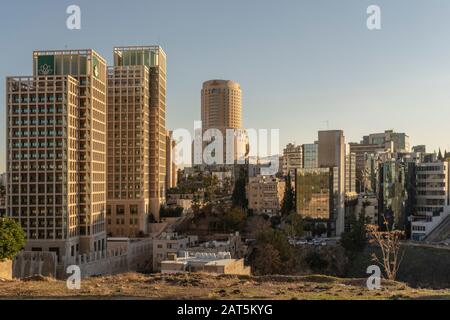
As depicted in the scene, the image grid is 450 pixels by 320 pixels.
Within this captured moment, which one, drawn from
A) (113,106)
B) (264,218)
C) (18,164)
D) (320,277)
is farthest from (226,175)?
(320,277)

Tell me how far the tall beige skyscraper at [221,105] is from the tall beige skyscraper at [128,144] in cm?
10807

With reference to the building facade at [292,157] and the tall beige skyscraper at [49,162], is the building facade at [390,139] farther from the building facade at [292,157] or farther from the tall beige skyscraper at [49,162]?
the tall beige skyscraper at [49,162]

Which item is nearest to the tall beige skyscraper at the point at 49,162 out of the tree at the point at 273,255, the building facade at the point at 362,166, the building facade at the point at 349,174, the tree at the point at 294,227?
the tree at the point at 273,255

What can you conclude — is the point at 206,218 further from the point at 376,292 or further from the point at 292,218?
the point at 376,292

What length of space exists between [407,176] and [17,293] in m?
65.4

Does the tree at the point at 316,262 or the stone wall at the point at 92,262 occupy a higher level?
the stone wall at the point at 92,262

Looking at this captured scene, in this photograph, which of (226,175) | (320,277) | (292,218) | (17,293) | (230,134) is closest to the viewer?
(17,293)

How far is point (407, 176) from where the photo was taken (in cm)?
7550

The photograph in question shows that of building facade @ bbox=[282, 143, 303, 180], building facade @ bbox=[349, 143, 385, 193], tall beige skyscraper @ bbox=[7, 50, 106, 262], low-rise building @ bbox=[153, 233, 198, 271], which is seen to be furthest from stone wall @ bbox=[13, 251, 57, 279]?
building facade @ bbox=[349, 143, 385, 193]

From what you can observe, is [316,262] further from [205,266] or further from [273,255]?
[205,266]

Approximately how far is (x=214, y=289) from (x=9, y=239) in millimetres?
23734

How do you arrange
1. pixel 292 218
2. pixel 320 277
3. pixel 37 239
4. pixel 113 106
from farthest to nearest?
pixel 113 106
pixel 292 218
pixel 37 239
pixel 320 277

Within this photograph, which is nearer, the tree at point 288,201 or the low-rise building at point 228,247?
the low-rise building at point 228,247

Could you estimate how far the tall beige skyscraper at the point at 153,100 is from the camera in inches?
3056
